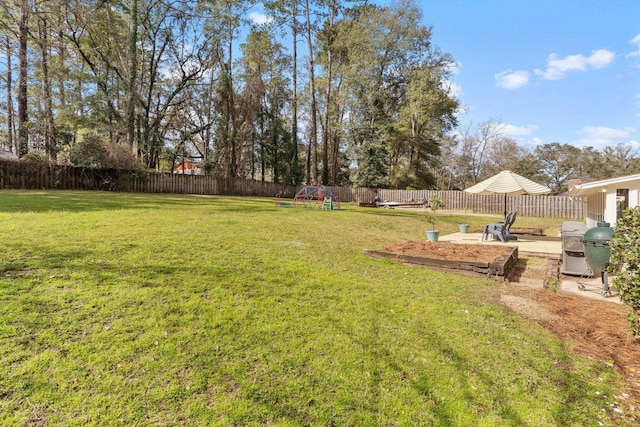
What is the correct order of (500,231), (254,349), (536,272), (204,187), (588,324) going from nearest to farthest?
(254,349)
(588,324)
(536,272)
(500,231)
(204,187)

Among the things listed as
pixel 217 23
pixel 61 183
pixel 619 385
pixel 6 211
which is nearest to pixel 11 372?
pixel 619 385

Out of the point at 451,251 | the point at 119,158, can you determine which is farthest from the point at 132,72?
the point at 451,251

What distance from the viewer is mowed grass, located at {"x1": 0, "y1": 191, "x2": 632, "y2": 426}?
1.99 m

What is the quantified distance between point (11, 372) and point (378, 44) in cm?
3138

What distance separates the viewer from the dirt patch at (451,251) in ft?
18.8

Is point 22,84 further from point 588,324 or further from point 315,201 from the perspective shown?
point 588,324

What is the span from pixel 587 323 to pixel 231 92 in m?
25.5

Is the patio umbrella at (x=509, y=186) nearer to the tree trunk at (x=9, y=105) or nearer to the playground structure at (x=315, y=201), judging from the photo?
the playground structure at (x=315, y=201)

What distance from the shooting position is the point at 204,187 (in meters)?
21.7

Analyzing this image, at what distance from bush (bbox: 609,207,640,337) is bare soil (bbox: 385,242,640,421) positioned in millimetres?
285

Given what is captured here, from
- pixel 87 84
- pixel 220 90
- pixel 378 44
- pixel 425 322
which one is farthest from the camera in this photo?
pixel 378 44

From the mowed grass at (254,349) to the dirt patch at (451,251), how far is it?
4.28 feet

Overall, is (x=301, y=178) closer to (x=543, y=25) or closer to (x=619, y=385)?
(x=543, y=25)

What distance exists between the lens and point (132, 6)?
20.0 meters
